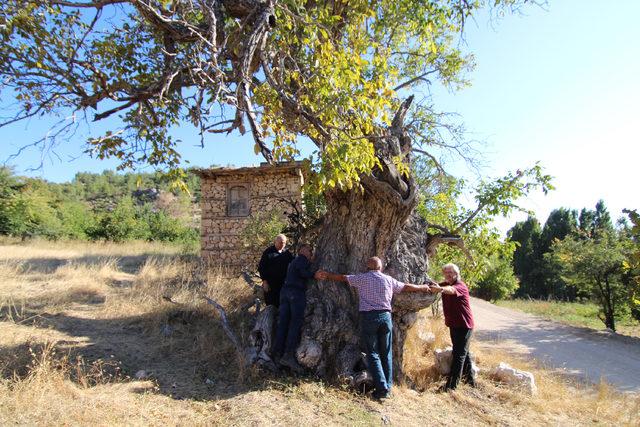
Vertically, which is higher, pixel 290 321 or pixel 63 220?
pixel 63 220

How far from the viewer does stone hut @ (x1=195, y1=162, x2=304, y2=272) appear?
47.6 feet

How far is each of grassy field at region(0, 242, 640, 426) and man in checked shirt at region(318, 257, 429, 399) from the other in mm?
395

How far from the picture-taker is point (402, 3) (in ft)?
22.7

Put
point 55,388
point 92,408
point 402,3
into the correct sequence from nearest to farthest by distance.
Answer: point 92,408 → point 55,388 → point 402,3

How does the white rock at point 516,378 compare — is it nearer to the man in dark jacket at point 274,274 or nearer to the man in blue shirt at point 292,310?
the man in blue shirt at point 292,310

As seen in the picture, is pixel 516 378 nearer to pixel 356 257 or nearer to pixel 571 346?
pixel 356 257

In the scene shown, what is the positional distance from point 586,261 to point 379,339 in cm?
1257

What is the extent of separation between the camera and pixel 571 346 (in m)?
10.5

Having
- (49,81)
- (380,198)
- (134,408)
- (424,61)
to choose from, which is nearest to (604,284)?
(424,61)

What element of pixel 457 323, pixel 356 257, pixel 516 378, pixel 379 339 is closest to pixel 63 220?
pixel 356 257

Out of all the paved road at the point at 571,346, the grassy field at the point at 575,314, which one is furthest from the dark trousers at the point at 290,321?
the grassy field at the point at 575,314

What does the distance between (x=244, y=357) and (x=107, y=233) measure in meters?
23.1

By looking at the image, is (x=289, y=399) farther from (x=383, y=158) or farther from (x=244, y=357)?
(x=383, y=158)

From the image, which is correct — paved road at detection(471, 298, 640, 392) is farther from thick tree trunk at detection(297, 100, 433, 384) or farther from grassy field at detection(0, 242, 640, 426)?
thick tree trunk at detection(297, 100, 433, 384)
